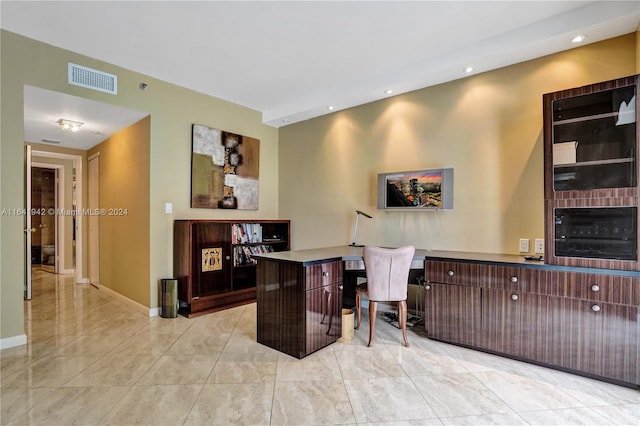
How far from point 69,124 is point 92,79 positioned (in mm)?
1131

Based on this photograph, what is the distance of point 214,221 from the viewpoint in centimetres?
380

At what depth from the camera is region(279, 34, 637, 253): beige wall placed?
2.84 meters

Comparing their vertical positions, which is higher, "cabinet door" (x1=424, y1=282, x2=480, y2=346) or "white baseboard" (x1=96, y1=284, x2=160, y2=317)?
"cabinet door" (x1=424, y1=282, x2=480, y2=346)

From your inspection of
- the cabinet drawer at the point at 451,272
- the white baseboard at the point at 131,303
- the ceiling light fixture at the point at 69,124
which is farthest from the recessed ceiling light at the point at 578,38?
the ceiling light fixture at the point at 69,124

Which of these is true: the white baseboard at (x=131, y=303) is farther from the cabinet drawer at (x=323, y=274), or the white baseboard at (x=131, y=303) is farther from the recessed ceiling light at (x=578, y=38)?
the recessed ceiling light at (x=578, y=38)

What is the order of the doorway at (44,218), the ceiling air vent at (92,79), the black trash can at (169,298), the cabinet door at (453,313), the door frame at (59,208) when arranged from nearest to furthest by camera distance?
the cabinet door at (453,313) < the ceiling air vent at (92,79) < the black trash can at (169,298) < the door frame at (59,208) < the doorway at (44,218)

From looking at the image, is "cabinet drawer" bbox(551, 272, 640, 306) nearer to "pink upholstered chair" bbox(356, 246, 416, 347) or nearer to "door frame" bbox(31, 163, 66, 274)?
"pink upholstered chair" bbox(356, 246, 416, 347)

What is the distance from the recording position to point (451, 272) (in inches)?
110

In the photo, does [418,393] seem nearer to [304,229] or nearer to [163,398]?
[163,398]

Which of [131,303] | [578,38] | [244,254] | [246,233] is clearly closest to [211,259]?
[244,254]

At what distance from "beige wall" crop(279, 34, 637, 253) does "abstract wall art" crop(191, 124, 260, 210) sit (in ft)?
2.81

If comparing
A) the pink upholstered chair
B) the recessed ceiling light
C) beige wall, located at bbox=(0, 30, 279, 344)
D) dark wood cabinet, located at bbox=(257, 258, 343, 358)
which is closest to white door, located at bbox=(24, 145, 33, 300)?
beige wall, located at bbox=(0, 30, 279, 344)

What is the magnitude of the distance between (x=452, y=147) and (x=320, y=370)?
255 cm

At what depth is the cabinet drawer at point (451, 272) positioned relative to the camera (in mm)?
2686
